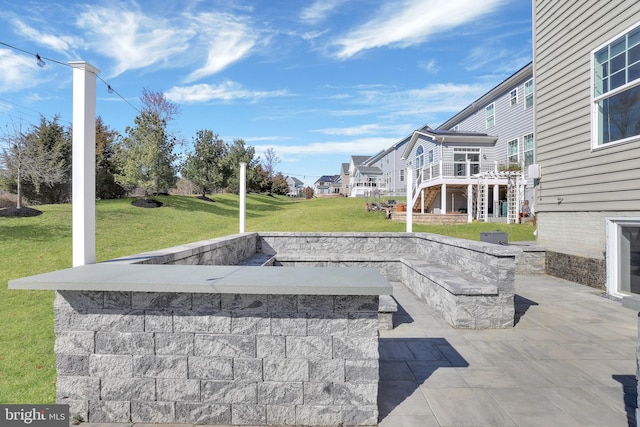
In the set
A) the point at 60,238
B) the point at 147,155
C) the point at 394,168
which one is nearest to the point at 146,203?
the point at 147,155

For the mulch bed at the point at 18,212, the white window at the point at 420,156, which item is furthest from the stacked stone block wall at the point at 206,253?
the white window at the point at 420,156

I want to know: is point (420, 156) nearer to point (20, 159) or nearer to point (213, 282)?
point (20, 159)

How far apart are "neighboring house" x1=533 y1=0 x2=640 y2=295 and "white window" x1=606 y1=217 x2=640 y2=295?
0.6 inches

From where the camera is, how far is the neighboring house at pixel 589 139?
5.92 m

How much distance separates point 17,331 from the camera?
470 cm

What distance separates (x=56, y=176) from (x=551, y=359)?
21511 mm

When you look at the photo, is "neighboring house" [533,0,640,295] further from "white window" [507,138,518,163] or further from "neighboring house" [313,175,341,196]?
"neighboring house" [313,175,341,196]

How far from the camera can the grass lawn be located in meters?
3.79

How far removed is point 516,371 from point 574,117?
6.38m

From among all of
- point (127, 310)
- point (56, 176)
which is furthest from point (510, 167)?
point (56, 176)

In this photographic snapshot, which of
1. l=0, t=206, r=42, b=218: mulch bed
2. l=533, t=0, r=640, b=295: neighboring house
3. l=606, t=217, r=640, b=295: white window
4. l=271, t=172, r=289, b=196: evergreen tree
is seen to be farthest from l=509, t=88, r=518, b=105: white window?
l=271, t=172, r=289, b=196: evergreen tree

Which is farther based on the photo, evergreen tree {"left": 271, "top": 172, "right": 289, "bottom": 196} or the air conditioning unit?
evergreen tree {"left": 271, "top": 172, "right": 289, "bottom": 196}

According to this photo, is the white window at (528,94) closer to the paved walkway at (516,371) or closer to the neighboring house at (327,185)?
the paved walkway at (516,371)

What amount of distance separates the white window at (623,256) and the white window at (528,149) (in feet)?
36.0
